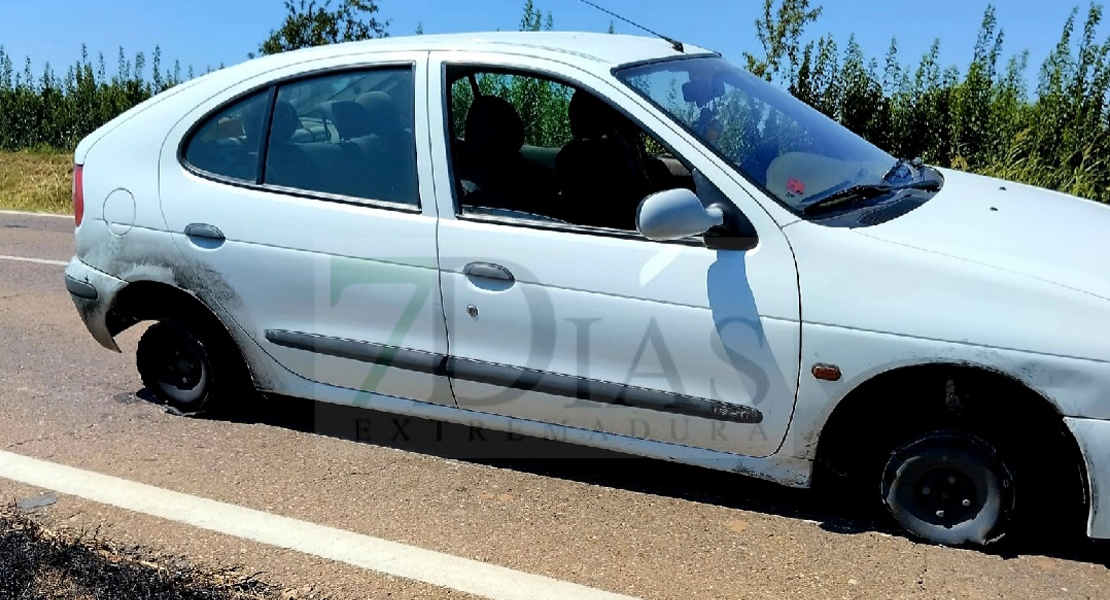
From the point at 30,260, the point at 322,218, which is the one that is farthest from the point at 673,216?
the point at 30,260

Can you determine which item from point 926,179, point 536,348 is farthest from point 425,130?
point 926,179

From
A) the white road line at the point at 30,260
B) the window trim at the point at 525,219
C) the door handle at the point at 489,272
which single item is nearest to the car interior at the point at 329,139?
the window trim at the point at 525,219

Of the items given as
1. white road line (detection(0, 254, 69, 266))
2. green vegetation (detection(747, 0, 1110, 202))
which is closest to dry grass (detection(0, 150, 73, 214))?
white road line (detection(0, 254, 69, 266))

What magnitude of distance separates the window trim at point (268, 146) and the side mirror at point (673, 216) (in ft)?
3.16

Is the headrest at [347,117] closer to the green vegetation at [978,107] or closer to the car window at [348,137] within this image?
the car window at [348,137]

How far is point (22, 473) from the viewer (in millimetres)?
4254

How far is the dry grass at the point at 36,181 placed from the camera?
14.1 m

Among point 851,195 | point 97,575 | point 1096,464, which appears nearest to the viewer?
point 1096,464

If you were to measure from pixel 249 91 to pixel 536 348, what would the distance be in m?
1.73

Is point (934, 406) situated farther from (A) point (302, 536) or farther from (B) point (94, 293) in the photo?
(B) point (94, 293)

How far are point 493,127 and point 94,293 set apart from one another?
1.99m

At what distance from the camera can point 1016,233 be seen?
3.53 meters

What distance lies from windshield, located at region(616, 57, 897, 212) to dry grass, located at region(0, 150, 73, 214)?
10927 mm

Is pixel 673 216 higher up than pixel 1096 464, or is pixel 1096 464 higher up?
pixel 673 216
